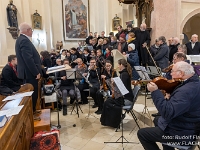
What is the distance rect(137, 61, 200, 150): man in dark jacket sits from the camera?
1.73m

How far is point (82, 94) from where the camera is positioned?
4.95 meters

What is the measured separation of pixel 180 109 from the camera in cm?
171

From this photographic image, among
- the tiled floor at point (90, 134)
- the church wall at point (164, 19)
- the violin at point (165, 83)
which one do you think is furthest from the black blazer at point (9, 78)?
the church wall at point (164, 19)

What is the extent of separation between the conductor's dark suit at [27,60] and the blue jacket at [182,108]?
1817mm

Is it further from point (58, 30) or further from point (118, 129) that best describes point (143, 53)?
point (58, 30)

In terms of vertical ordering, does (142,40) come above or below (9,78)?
above

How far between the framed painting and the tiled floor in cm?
832

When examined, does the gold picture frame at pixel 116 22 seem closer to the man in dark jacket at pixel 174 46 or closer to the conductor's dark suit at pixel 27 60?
the man in dark jacket at pixel 174 46

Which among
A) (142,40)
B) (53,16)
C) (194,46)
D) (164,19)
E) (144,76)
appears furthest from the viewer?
(53,16)

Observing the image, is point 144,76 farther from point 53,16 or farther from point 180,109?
point 53,16

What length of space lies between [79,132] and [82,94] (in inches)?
64.7

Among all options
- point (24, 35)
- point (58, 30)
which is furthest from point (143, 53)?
point (58, 30)

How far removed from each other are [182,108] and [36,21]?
1000cm

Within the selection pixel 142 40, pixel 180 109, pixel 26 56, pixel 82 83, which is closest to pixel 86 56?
pixel 82 83
